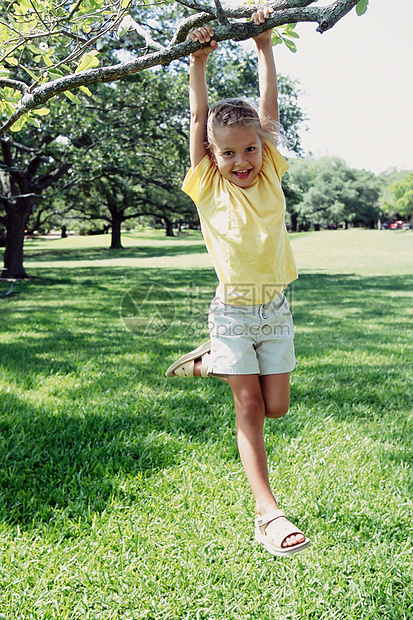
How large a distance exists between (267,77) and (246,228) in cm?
73

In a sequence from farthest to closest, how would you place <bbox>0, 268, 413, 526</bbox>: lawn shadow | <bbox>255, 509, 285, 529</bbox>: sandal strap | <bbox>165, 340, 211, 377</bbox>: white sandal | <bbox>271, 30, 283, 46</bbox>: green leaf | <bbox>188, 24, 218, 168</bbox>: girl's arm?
<bbox>0, 268, 413, 526</bbox>: lawn shadow
<bbox>165, 340, 211, 377</bbox>: white sandal
<bbox>271, 30, 283, 46</bbox>: green leaf
<bbox>188, 24, 218, 168</bbox>: girl's arm
<bbox>255, 509, 285, 529</bbox>: sandal strap

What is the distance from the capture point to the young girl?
89.2 inches

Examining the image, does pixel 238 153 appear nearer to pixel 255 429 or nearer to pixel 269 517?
pixel 255 429

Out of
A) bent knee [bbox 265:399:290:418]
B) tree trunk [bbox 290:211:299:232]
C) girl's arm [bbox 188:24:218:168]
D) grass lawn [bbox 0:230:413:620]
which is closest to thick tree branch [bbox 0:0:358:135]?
girl's arm [bbox 188:24:218:168]

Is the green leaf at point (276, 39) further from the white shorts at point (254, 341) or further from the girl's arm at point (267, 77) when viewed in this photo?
the white shorts at point (254, 341)

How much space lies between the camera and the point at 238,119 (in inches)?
89.0

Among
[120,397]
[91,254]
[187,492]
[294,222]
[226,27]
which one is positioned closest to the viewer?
[226,27]

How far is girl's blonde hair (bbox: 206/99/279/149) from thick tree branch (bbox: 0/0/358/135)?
33 centimetres

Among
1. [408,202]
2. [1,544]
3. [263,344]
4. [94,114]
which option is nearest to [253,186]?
[263,344]

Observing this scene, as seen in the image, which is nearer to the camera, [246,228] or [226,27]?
[226,27]

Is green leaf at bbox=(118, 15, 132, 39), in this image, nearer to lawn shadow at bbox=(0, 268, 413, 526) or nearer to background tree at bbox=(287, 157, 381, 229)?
lawn shadow at bbox=(0, 268, 413, 526)

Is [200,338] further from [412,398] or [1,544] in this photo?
[1,544]

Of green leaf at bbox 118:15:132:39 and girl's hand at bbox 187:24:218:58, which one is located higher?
green leaf at bbox 118:15:132:39

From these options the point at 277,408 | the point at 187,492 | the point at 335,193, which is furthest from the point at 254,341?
the point at 335,193
